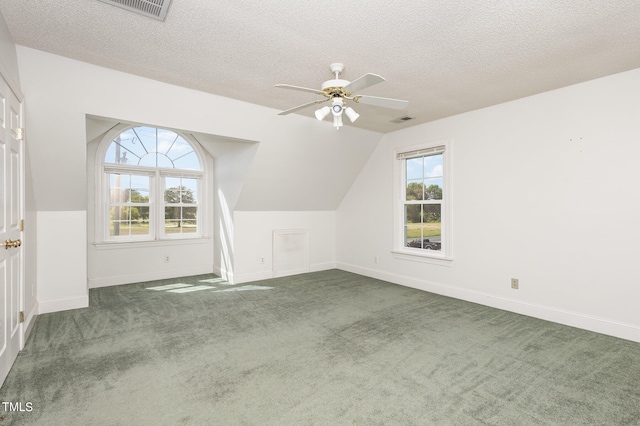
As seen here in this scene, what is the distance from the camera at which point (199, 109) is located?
3557mm

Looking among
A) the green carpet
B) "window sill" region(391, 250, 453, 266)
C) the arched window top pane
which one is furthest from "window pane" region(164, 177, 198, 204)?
"window sill" region(391, 250, 453, 266)

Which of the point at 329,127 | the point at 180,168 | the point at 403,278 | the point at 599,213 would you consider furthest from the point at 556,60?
the point at 180,168

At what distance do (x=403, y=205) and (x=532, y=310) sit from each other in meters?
2.17

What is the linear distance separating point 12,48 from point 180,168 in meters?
2.97

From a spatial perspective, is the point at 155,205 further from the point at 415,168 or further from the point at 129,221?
the point at 415,168

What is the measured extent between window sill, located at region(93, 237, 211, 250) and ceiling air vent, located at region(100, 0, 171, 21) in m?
3.72

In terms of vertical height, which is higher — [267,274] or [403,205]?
[403,205]

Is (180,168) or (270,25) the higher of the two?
(270,25)

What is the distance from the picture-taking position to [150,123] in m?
3.36

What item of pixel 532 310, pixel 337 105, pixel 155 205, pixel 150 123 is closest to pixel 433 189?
pixel 532 310

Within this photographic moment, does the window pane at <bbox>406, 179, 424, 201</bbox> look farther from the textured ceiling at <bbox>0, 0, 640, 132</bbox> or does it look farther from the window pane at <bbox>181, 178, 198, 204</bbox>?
the window pane at <bbox>181, 178, 198, 204</bbox>

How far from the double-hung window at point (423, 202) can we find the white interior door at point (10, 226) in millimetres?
4364

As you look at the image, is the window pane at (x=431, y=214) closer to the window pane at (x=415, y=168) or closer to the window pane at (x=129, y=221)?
the window pane at (x=415, y=168)

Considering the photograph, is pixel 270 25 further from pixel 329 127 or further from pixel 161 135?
pixel 161 135
